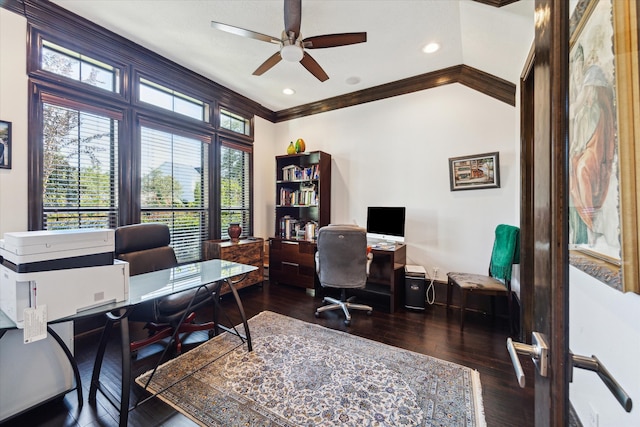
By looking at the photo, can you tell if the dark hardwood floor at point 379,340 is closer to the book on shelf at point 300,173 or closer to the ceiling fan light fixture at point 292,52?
the book on shelf at point 300,173

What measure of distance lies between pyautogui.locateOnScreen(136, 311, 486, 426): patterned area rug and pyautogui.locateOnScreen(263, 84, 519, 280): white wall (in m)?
1.59

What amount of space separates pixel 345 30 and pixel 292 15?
2.60ft

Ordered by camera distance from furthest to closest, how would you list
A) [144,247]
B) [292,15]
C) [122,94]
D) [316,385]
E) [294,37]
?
[122,94]
[144,247]
[294,37]
[292,15]
[316,385]

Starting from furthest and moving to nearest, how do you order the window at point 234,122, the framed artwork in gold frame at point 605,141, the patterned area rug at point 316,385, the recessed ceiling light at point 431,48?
the window at point 234,122 → the recessed ceiling light at point 431,48 → the patterned area rug at point 316,385 → the framed artwork in gold frame at point 605,141

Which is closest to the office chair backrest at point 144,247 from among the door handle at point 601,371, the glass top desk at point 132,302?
the glass top desk at point 132,302

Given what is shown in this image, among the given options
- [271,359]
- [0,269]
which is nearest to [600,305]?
[271,359]

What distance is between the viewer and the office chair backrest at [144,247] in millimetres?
2148

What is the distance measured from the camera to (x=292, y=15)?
1.91 metres

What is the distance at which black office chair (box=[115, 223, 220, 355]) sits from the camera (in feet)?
6.58

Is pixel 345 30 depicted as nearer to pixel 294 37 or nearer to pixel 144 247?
pixel 294 37

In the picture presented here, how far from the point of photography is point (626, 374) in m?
0.89

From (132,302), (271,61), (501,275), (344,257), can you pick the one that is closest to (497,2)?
(271,61)

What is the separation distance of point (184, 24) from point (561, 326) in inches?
130

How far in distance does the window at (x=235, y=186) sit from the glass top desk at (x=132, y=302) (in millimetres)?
1626
